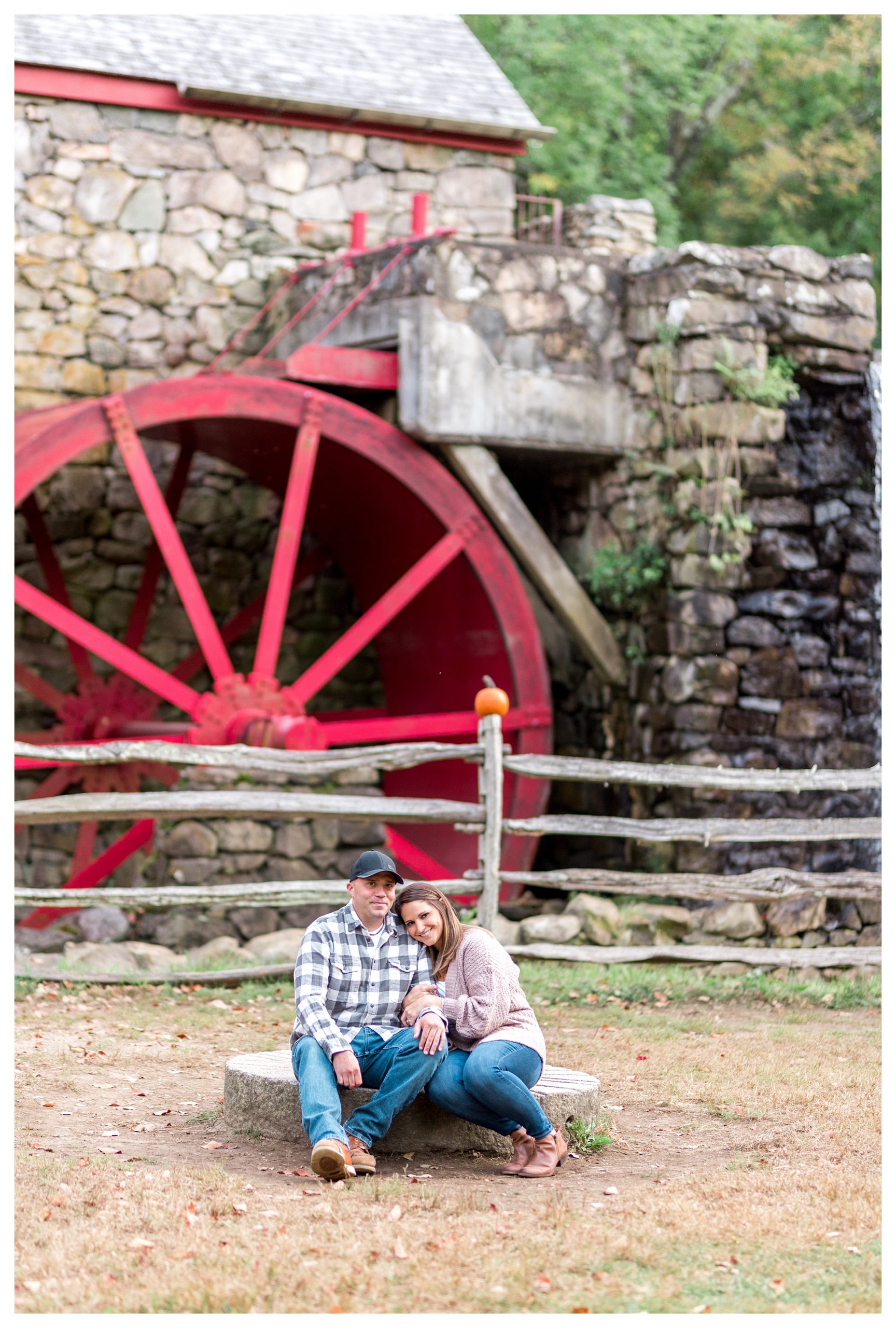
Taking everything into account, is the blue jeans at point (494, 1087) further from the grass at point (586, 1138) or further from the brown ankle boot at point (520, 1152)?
the grass at point (586, 1138)

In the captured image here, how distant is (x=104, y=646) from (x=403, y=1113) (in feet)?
14.3

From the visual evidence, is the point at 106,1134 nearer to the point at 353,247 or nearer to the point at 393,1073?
the point at 393,1073

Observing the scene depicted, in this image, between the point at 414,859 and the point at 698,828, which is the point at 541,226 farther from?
the point at 698,828

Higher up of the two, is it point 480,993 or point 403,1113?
point 480,993

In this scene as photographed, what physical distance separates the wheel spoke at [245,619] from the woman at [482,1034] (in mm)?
6091

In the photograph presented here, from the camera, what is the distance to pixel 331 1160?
3686mm

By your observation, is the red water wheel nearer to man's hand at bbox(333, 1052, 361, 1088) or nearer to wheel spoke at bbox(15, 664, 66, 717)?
wheel spoke at bbox(15, 664, 66, 717)

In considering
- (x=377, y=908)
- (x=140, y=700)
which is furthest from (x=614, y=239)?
(x=377, y=908)

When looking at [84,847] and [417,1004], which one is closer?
[417,1004]

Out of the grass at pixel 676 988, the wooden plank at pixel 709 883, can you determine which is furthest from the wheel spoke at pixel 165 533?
the grass at pixel 676 988

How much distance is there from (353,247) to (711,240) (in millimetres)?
6820

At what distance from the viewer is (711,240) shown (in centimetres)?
1515

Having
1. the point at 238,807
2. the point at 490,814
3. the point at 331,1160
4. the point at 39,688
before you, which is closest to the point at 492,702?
the point at 490,814

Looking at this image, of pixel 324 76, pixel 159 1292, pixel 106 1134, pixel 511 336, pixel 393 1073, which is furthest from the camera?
pixel 324 76
